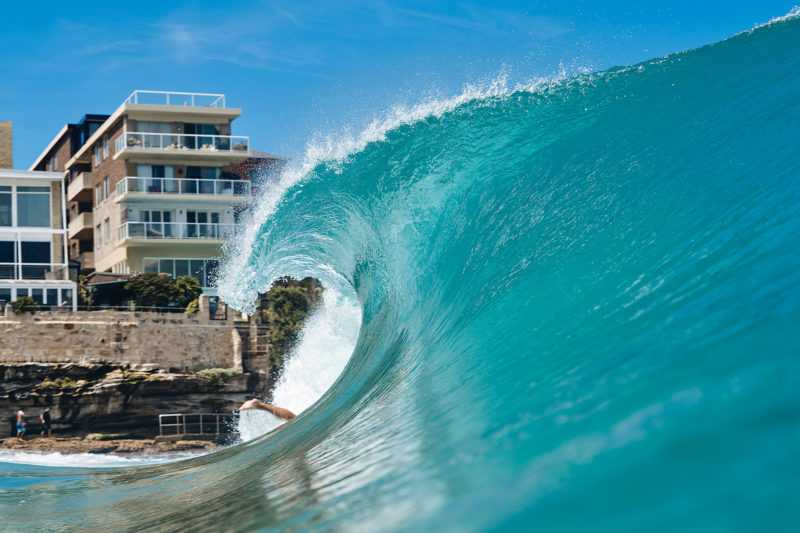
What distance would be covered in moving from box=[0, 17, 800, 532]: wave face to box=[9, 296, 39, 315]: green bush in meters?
21.3

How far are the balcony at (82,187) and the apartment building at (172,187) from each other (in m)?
3.58

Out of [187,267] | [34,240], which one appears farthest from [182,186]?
[34,240]

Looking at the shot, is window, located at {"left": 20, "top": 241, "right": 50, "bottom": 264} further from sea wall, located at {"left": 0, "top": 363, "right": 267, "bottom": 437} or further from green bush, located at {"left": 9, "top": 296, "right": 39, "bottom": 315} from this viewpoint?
sea wall, located at {"left": 0, "top": 363, "right": 267, "bottom": 437}

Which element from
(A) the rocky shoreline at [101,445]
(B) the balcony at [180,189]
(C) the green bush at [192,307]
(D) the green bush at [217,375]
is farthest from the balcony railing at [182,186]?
(A) the rocky shoreline at [101,445]

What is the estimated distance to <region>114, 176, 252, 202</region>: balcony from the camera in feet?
135

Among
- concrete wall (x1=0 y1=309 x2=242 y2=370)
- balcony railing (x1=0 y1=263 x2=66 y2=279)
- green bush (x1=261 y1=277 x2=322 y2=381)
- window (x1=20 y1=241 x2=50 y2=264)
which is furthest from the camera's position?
window (x1=20 y1=241 x2=50 y2=264)

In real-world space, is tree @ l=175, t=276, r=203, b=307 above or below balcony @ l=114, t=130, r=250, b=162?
below

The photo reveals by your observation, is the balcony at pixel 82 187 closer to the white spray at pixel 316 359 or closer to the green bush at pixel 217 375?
the green bush at pixel 217 375

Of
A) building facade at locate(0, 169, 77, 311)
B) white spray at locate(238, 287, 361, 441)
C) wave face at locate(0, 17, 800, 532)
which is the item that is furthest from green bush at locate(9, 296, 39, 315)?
wave face at locate(0, 17, 800, 532)

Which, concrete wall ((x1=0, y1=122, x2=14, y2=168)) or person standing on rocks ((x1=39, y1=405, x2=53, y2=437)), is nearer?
person standing on rocks ((x1=39, y1=405, x2=53, y2=437))

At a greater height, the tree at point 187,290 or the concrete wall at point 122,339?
the tree at point 187,290

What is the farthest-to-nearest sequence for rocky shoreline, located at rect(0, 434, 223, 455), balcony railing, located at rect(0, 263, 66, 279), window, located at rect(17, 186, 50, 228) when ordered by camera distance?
window, located at rect(17, 186, 50, 228) → balcony railing, located at rect(0, 263, 66, 279) → rocky shoreline, located at rect(0, 434, 223, 455)

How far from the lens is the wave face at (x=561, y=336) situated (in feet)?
9.30

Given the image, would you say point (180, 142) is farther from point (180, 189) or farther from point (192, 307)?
point (192, 307)
